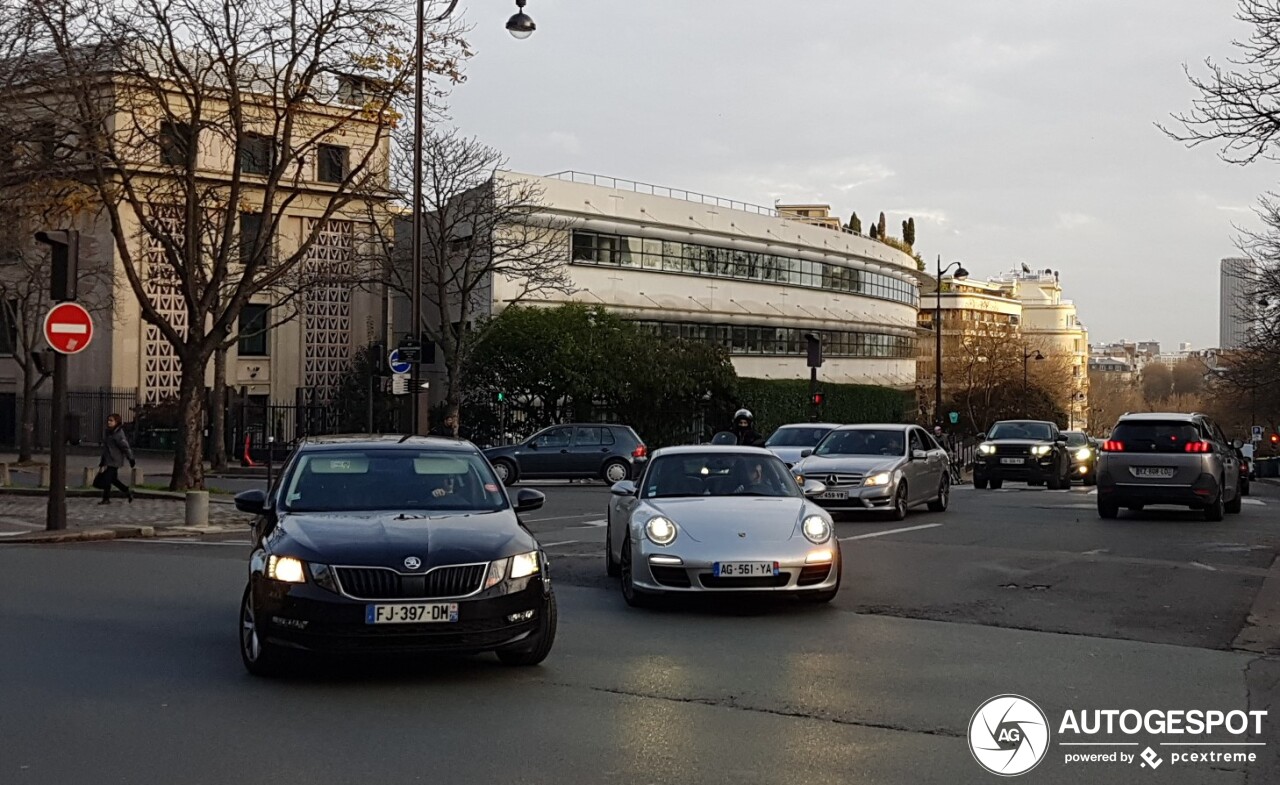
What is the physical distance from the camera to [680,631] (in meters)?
10.3

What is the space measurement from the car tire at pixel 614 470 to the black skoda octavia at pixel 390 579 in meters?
25.5

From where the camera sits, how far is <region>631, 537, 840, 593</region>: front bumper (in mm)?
10961

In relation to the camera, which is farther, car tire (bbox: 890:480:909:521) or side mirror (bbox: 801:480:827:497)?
car tire (bbox: 890:480:909:521)

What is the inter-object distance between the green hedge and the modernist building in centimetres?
188

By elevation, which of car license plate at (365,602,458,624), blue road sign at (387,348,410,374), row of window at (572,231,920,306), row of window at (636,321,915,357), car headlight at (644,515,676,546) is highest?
row of window at (572,231,920,306)

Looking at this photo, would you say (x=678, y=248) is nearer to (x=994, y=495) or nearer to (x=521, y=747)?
(x=994, y=495)

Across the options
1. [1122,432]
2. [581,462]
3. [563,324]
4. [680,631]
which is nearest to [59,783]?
[680,631]

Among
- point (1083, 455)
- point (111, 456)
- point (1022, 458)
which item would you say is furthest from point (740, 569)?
point (1083, 455)

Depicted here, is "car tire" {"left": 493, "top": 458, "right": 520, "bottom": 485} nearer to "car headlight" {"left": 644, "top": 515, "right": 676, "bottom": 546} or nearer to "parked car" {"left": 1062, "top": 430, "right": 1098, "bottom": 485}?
"parked car" {"left": 1062, "top": 430, "right": 1098, "bottom": 485}

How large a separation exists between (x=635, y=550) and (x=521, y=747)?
4.82 m

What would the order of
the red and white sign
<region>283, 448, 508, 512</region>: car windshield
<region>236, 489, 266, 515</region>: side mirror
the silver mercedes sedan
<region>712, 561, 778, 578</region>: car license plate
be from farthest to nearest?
the silver mercedes sedan < the red and white sign < <region>712, 561, 778, 578</region>: car license plate < <region>236, 489, 266, 515</region>: side mirror < <region>283, 448, 508, 512</region>: car windshield

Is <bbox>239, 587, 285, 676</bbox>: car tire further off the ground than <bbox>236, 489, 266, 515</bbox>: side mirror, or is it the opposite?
<bbox>236, 489, 266, 515</bbox>: side mirror

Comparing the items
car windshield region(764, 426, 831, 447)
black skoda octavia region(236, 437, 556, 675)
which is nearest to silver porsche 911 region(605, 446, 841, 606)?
black skoda octavia region(236, 437, 556, 675)

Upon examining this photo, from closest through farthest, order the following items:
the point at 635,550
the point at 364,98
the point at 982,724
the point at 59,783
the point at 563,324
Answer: the point at 59,783, the point at 982,724, the point at 635,550, the point at 364,98, the point at 563,324
